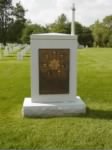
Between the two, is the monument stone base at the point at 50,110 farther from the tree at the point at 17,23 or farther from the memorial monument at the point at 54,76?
the tree at the point at 17,23

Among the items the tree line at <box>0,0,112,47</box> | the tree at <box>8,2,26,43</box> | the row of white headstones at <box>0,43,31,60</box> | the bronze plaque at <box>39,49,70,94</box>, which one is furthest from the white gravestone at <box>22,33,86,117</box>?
the tree at <box>8,2,26,43</box>

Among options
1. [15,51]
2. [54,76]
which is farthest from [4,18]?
[54,76]

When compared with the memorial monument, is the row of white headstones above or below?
below

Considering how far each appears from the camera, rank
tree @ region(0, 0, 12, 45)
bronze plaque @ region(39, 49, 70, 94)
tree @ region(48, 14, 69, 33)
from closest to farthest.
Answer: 1. bronze plaque @ region(39, 49, 70, 94)
2. tree @ region(0, 0, 12, 45)
3. tree @ region(48, 14, 69, 33)

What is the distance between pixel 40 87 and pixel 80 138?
2.25 meters

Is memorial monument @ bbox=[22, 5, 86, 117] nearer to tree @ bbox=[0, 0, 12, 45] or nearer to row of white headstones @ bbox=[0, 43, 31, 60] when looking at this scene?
row of white headstones @ bbox=[0, 43, 31, 60]

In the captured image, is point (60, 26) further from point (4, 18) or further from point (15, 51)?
point (15, 51)

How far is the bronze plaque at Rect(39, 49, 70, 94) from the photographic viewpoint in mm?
8273

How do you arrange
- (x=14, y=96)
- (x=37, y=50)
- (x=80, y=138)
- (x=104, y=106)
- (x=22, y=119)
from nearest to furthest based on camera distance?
(x=80, y=138)
(x=22, y=119)
(x=37, y=50)
(x=104, y=106)
(x=14, y=96)

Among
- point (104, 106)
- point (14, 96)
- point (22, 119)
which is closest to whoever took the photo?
point (22, 119)

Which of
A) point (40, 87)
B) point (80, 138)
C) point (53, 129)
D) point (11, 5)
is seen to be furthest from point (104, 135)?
point (11, 5)

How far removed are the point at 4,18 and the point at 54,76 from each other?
56535mm

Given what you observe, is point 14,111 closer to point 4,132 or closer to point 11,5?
point 4,132

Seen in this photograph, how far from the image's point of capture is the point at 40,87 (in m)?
8.38
